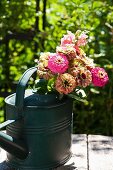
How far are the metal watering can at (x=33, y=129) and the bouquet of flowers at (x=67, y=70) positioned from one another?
5 centimetres

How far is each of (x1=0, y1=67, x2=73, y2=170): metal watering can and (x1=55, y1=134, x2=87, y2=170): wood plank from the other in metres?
0.11

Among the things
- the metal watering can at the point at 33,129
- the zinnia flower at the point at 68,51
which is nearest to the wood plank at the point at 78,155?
the metal watering can at the point at 33,129

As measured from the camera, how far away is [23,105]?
148 cm

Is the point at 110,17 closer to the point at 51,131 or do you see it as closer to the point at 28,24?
the point at 28,24

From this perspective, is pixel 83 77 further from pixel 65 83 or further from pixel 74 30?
pixel 74 30

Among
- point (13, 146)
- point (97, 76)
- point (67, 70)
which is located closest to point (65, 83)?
point (67, 70)

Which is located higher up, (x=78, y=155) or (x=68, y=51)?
(x=68, y=51)

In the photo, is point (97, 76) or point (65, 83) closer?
point (65, 83)

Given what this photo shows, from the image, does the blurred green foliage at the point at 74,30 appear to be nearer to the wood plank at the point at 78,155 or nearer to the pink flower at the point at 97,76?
→ the wood plank at the point at 78,155

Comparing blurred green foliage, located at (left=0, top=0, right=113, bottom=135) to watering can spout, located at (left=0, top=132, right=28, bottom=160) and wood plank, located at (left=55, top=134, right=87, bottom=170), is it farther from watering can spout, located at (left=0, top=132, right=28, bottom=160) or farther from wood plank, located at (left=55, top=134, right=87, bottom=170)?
watering can spout, located at (left=0, top=132, right=28, bottom=160)

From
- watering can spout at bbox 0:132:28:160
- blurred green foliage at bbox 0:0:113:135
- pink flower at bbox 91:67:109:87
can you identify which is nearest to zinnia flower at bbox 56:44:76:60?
pink flower at bbox 91:67:109:87

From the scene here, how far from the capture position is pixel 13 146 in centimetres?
149

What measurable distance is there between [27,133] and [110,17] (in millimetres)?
1386

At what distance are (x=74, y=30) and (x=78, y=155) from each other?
1026 millimetres
